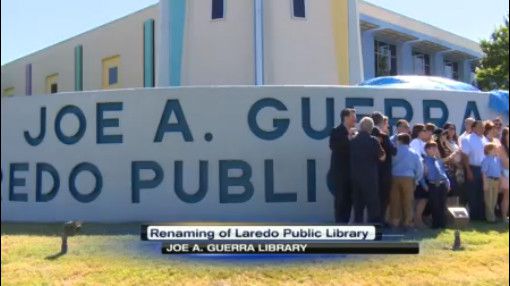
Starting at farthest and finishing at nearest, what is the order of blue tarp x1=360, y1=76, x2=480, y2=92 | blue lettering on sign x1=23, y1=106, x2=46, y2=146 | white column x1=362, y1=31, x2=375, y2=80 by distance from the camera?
white column x1=362, y1=31, x2=375, y2=80 → blue tarp x1=360, y1=76, x2=480, y2=92 → blue lettering on sign x1=23, y1=106, x2=46, y2=146

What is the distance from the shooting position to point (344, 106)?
1122 centimetres

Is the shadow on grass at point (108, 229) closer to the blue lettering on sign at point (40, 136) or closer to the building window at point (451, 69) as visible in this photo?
the blue lettering on sign at point (40, 136)

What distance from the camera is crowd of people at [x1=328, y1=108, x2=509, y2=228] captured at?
885cm

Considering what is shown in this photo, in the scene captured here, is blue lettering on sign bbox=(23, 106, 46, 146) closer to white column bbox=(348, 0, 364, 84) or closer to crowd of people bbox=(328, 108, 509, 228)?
crowd of people bbox=(328, 108, 509, 228)

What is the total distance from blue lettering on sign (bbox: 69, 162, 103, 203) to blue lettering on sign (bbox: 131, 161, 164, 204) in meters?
0.61

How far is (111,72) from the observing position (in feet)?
109

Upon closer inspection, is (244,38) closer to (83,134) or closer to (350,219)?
(83,134)

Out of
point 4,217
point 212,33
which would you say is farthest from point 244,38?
point 4,217

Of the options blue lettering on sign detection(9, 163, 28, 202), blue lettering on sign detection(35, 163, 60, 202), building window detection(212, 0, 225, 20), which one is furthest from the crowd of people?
building window detection(212, 0, 225, 20)

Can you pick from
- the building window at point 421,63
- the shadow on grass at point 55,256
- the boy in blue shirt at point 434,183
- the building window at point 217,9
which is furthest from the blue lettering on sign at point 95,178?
the building window at point 421,63

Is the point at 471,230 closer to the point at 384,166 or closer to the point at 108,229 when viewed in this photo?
the point at 384,166

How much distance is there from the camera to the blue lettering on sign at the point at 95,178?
1125 centimetres

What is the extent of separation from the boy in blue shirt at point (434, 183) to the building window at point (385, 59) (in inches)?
890

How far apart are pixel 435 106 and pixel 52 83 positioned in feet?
101
